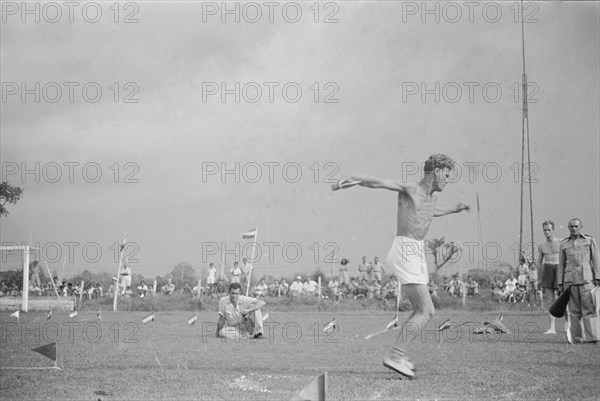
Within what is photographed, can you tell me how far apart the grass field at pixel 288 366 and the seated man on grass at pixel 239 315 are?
0.44m

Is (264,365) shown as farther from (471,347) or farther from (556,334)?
(556,334)

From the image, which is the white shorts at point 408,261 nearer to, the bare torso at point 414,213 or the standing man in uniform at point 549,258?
the bare torso at point 414,213

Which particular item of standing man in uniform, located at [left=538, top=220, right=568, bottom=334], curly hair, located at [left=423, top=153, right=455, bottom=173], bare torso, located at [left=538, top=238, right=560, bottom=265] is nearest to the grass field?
standing man in uniform, located at [left=538, top=220, right=568, bottom=334]

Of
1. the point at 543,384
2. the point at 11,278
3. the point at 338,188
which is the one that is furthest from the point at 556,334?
the point at 11,278

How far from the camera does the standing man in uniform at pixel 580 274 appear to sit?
Result: 13.3 metres

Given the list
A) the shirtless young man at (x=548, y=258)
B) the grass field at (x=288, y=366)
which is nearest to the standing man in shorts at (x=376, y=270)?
the grass field at (x=288, y=366)

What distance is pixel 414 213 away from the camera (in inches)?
347

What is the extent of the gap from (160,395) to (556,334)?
1011 centimetres

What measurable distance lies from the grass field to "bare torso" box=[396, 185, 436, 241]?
169 cm

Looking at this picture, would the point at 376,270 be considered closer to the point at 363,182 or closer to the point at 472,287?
the point at 472,287

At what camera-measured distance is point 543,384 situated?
28.0 feet

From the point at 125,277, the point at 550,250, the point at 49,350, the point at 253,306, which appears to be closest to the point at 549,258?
the point at 550,250

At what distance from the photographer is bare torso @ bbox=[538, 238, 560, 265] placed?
1487 centimetres

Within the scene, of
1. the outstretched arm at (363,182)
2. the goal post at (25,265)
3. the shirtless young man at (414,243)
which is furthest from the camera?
the goal post at (25,265)
